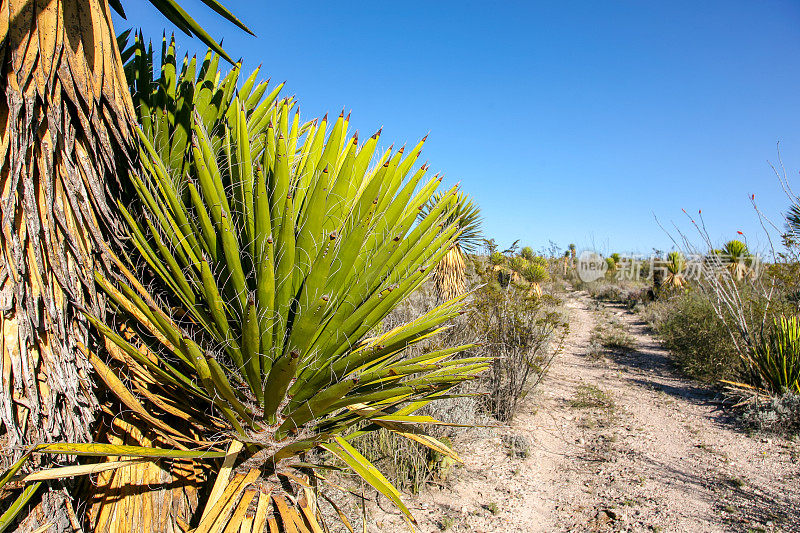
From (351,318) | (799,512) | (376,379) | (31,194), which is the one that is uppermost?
(31,194)

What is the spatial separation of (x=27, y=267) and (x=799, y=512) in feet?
19.1

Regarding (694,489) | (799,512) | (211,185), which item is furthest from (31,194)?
(799,512)

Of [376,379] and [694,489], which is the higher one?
[376,379]

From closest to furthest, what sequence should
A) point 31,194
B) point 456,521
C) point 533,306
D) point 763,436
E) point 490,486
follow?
1. point 31,194
2. point 456,521
3. point 490,486
4. point 763,436
5. point 533,306

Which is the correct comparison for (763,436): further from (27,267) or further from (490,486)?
(27,267)

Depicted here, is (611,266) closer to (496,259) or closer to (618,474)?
(496,259)

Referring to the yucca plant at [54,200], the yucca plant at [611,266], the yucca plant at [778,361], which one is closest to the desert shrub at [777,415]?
the yucca plant at [778,361]

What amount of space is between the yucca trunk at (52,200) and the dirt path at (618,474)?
285cm

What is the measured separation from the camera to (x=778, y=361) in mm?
6090

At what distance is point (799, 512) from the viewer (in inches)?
151

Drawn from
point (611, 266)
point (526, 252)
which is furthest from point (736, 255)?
point (611, 266)

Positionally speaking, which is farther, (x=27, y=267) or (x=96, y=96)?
(x=96, y=96)

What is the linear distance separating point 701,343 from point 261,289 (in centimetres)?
919

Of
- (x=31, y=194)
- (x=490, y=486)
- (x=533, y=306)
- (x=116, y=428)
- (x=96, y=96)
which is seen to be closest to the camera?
(x=31, y=194)
